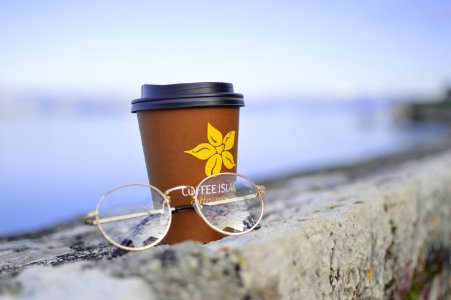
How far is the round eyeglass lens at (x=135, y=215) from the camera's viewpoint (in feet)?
5.47

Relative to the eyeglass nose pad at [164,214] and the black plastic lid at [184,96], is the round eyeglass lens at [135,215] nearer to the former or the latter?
the eyeglass nose pad at [164,214]

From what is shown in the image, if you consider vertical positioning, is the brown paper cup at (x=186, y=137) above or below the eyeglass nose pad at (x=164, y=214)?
above

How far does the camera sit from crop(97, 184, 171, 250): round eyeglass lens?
1667 millimetres

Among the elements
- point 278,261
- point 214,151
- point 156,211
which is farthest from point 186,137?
point 278,261

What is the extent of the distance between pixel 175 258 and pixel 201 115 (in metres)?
0.62

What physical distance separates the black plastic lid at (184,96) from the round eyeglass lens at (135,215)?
317mm

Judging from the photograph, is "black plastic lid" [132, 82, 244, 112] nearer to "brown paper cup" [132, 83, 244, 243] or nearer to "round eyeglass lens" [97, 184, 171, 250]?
"brown paper cup" [132, 83, 244, 243]

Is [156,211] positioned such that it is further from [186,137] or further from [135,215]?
[186,137]

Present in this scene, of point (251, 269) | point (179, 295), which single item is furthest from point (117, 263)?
point (251, 269)

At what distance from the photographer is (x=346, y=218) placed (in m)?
1.93

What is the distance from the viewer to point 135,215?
5.61ft

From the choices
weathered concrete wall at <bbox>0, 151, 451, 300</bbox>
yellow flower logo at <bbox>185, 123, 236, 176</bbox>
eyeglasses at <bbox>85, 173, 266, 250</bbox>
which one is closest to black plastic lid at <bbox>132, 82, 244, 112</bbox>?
yellow flower logo at <bbox>185, 123, 236, 176</bbox>

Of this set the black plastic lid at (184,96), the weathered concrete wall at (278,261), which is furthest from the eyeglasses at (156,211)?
the black plastic lid at (184,96)

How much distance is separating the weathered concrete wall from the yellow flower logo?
306 millimetres
